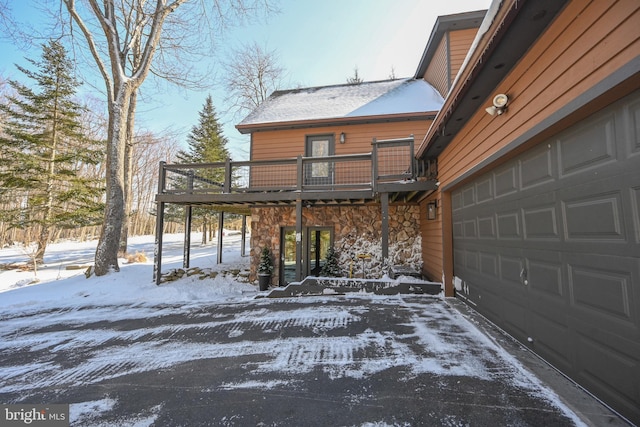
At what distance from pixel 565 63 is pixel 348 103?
711 centimetres

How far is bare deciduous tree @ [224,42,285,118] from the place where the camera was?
1614cm

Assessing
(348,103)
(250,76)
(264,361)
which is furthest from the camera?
(250,76)

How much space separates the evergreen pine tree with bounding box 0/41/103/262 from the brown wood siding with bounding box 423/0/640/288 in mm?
13624

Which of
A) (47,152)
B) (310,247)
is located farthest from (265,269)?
(47,152)

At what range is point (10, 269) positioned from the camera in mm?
9555

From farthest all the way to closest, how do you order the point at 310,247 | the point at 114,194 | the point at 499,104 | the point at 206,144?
the point at 206,144
the point at 310,247
the point at 114,194
the point at 499,104

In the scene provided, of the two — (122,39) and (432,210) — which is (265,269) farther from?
(122,39)

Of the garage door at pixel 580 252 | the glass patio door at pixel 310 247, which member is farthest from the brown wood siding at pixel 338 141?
the garage door at pixel 580 252

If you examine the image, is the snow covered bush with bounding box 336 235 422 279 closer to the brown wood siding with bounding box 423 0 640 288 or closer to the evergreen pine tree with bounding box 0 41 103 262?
the brown wood siding with bounding box 423 0 640 288

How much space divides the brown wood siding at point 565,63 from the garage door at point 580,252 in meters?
0.24

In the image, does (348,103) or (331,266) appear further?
(348,103)

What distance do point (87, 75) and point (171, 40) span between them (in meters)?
3.25

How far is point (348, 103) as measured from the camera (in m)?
8.60

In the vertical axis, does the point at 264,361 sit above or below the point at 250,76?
below
